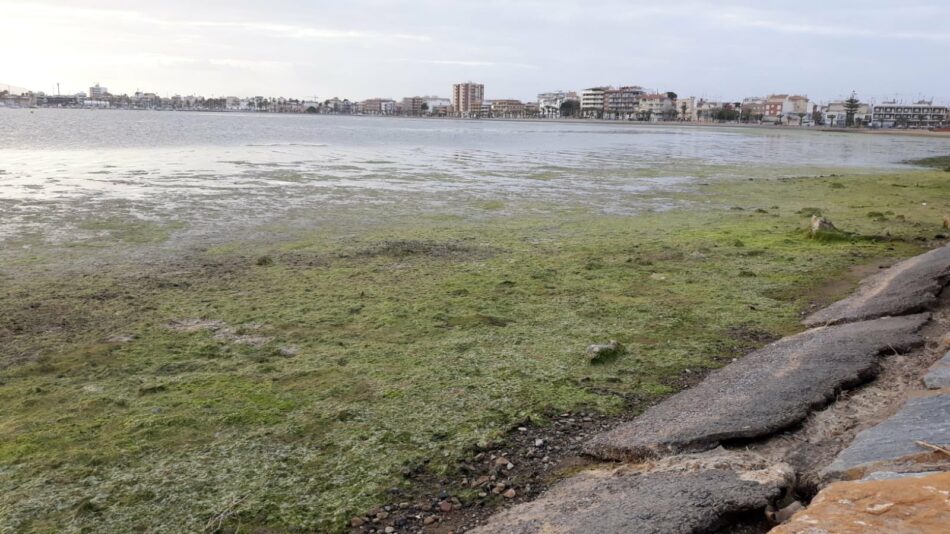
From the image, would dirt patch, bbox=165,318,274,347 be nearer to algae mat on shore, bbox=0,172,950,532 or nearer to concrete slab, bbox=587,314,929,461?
algae mat on shore, bbox=0,172,950,532

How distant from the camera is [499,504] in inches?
151

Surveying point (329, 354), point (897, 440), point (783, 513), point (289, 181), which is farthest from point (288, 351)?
point (289, 181)

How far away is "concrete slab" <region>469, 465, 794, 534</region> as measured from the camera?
124 inches

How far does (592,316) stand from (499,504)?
3812mm

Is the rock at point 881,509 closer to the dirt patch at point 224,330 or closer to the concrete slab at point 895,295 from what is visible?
the concrete slab at point 895,295

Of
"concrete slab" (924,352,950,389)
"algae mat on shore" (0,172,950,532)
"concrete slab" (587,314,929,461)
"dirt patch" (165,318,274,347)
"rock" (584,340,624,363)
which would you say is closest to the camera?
"algae mat on shore" (0,172,950,532)

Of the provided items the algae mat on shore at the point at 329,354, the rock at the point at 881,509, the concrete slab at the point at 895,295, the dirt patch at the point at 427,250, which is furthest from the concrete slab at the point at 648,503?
the dirt patch at the point at 427,250

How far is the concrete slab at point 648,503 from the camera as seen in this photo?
3.15m

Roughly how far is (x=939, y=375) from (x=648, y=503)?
252 centimetres

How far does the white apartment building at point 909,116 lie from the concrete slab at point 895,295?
176883 mm

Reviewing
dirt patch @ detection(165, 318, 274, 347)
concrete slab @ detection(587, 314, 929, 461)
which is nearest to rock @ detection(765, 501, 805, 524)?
concrete slab @ detection(587, 314, 929, 461)

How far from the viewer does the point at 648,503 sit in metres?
3.31

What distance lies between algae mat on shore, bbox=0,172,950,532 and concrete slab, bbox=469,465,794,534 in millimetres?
855

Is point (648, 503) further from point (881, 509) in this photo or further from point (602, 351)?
point (602, 351)
